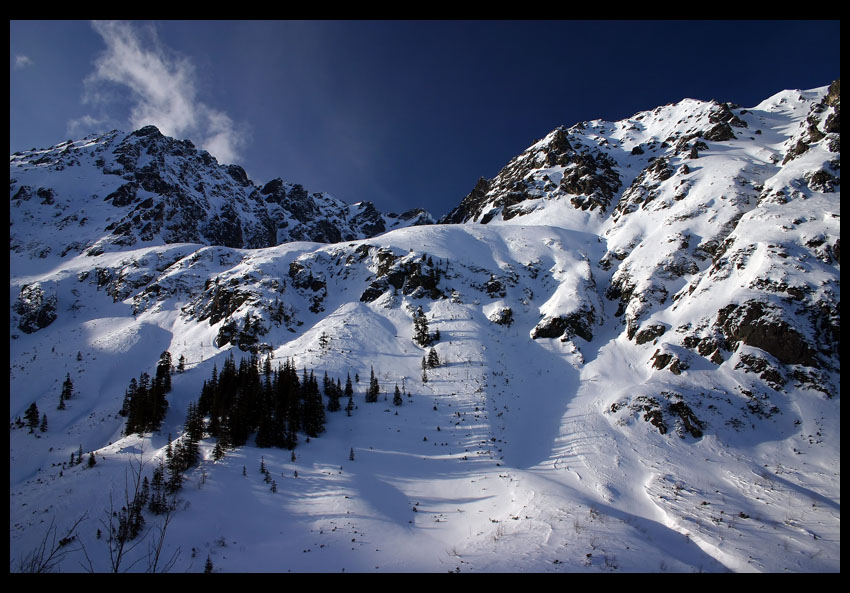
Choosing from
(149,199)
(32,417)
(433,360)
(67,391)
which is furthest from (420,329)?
(149,199)

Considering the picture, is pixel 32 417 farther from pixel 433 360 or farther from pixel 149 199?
pixel 149 199

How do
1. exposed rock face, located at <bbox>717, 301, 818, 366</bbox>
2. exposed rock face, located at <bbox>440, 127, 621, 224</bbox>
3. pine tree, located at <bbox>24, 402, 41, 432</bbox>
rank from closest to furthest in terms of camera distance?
exposed rock face, located at <bbox>717, 301, 818, 366</bbox> < pine tree, located at <bbox>24, 402, 41, 432</bbox> < exposed rock face, located at <bbox>440, 127, 621, 224</bbox>

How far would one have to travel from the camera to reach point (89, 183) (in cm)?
12425

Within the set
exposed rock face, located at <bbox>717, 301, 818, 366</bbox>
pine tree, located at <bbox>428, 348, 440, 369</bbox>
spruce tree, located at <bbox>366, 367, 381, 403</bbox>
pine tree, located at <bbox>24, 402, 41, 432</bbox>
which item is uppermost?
exposed rock face, located at <bbox>717, 301, 818, 366</bbox>

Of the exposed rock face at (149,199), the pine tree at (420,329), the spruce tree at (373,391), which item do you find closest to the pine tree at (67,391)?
the spruce tree at (373,391)

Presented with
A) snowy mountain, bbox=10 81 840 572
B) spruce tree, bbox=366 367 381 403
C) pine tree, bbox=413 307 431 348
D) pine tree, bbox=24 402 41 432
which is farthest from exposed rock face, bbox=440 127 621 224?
pine tree, bbox=24 402 41 432

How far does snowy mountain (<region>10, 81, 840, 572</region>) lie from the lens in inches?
700

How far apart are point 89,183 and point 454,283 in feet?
459

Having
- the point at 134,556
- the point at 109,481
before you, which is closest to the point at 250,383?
the point at 109,481

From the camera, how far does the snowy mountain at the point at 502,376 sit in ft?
58.3

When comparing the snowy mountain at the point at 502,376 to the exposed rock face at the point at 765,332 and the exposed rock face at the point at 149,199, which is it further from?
the exposed rock face at the point at 149,199

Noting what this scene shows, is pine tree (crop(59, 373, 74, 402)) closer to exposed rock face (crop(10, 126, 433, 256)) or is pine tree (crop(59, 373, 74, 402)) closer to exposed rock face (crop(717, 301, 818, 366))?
exposed rock face (crop(10, 126, 433, 256))
